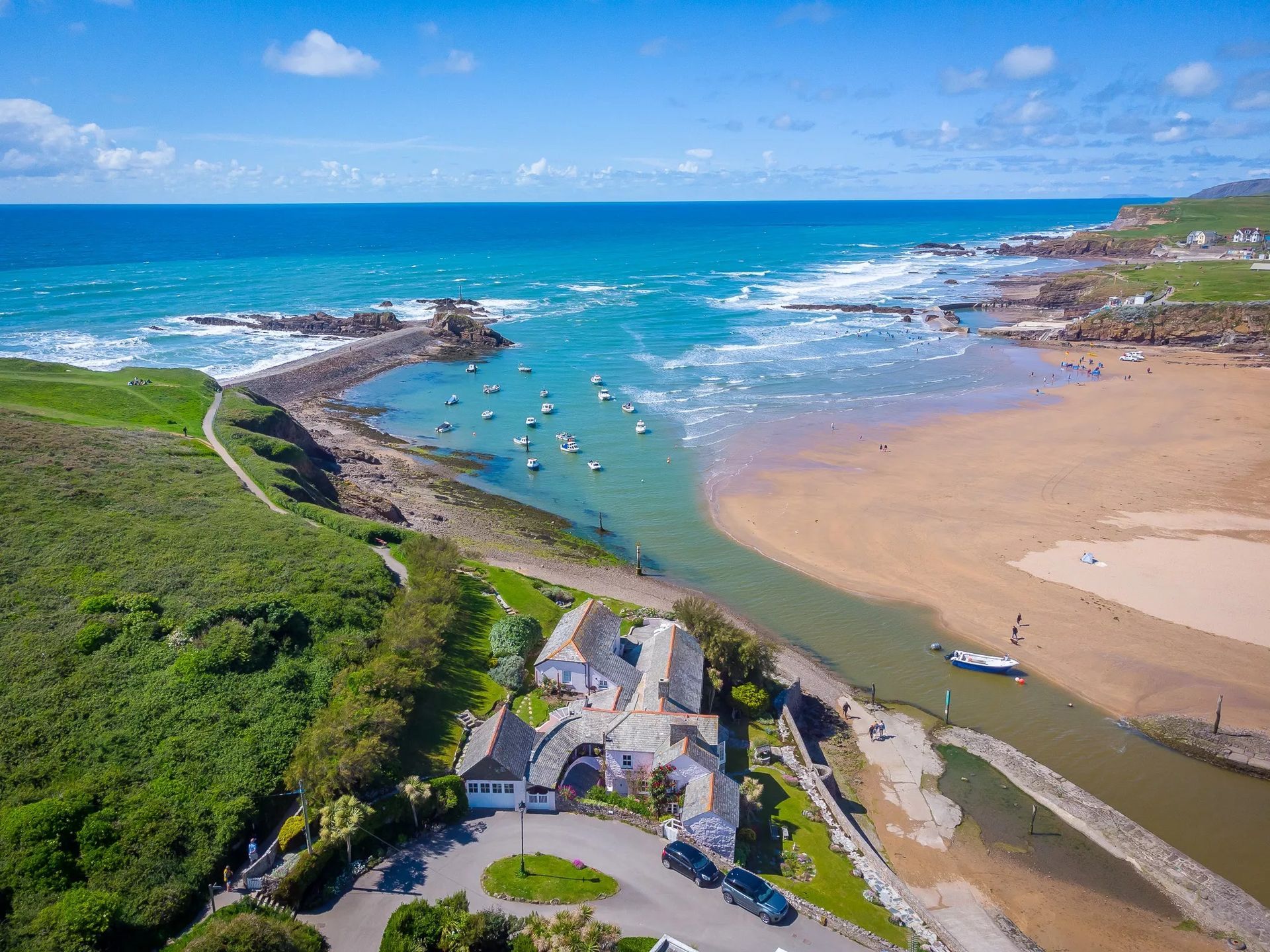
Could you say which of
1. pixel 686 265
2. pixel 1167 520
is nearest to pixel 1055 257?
pixel 686 265

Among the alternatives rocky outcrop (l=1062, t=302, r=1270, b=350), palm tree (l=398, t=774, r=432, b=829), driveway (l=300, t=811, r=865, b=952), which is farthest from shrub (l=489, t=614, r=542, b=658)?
rocky outcrop (l=1062, t=302, r=1270, b=350)

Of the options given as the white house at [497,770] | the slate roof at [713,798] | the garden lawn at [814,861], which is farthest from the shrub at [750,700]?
the white house at [497,770]

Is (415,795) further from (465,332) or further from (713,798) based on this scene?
(465,332)

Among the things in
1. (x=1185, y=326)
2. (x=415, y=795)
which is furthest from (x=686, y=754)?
(x=1185, y=326)

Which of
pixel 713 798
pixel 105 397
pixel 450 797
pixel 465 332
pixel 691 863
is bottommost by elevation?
pixel 691 863

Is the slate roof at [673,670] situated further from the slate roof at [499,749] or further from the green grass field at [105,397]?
the green grass field at [105,397]

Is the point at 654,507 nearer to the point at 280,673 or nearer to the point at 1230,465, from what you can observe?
the point at 280,673
